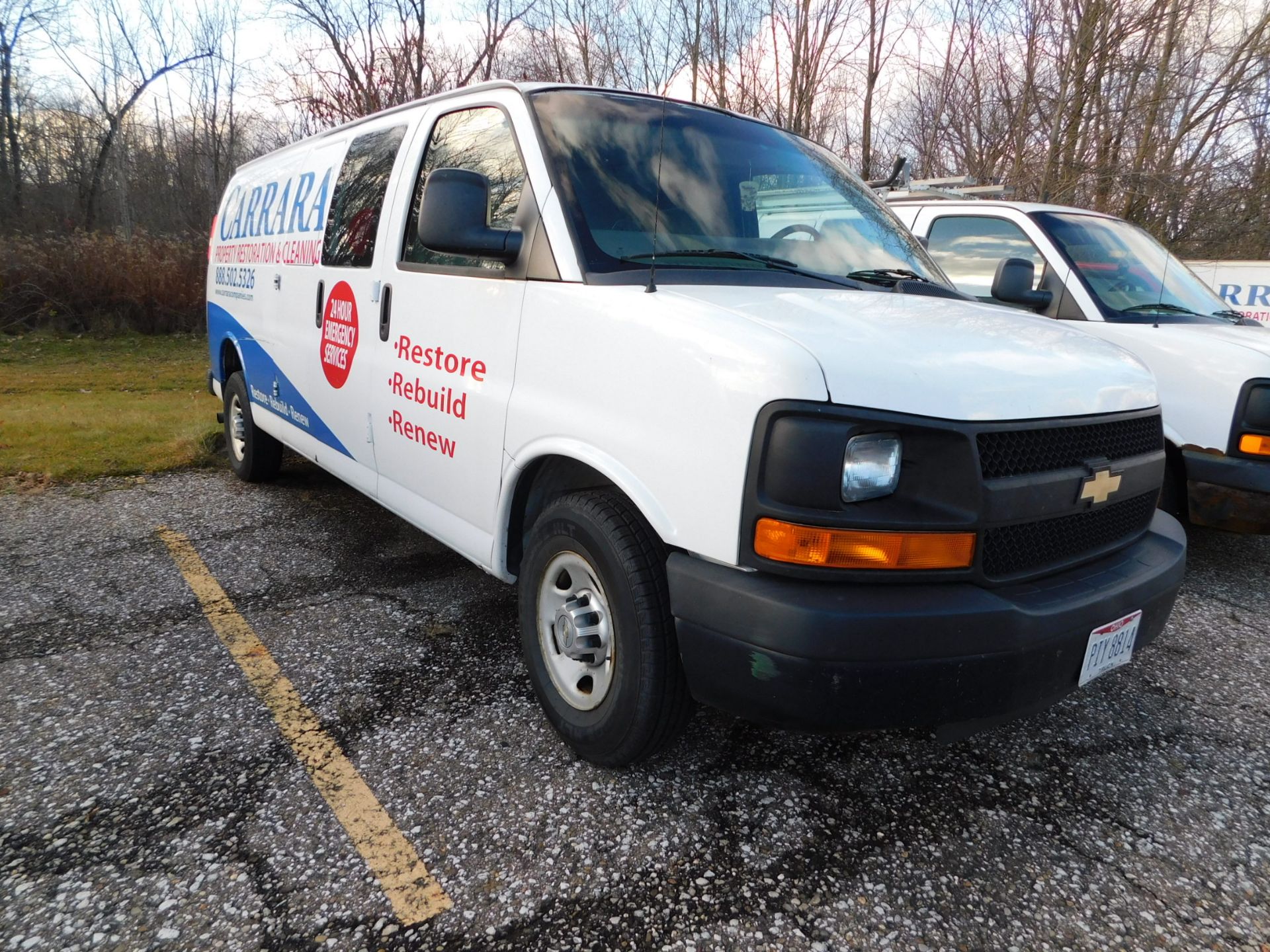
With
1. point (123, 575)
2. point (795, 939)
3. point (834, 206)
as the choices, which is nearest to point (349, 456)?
point (123, 575)

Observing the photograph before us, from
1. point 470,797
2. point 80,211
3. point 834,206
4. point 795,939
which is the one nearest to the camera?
point 795,939

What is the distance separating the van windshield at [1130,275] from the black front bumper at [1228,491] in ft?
3.03

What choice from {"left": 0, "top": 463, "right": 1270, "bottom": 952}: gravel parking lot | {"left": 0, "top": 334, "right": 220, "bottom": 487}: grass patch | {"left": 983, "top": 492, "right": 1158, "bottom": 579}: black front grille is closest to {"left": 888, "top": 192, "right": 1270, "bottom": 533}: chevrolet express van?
{"left": 0, "top": 463, "right": 1270, "bottom": 952}: gravel parking lot

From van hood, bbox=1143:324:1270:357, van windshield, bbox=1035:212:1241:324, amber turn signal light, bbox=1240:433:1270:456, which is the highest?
van windshield, bbox=1035:212:1241:324

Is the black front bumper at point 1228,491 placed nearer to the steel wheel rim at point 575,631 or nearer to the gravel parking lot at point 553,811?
the gravel parking lot at point 553,811

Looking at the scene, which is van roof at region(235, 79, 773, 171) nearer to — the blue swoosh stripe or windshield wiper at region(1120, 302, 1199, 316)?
the blue swoosh stripe

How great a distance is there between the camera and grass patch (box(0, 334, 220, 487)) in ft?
19.8

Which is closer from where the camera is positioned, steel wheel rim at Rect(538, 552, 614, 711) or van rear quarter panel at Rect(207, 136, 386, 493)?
steel wheel rim at Rect(538, 552, 614, 711)

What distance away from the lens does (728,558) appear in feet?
6.37

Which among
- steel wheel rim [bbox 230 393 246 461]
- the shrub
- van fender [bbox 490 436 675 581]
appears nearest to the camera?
van fender [bbox 490 436 675 581]

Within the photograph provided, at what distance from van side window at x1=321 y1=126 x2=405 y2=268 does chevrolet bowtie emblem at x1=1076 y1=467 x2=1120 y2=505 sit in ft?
9.25

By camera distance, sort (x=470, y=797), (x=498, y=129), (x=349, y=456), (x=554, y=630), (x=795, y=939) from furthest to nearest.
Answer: (x=349, y=456) < (x=498, y=129) < (x=554, y=630) < (x=470, y=797) < (x=795, y=939)

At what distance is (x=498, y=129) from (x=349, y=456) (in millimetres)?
1674

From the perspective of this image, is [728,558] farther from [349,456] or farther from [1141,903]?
[349,456]
